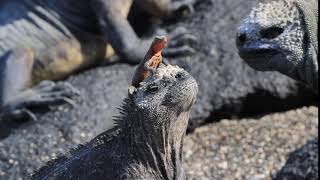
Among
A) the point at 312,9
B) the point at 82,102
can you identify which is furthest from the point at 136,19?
the point at 312,9

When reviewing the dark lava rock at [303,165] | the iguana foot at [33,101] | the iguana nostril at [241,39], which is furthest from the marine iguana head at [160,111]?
the iguana foot at [33,101]

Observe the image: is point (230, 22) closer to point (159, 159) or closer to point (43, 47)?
point (43, 47)

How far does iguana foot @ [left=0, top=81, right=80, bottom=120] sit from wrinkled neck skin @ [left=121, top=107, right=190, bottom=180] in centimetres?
252

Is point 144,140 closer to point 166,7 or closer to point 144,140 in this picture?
point 144,140

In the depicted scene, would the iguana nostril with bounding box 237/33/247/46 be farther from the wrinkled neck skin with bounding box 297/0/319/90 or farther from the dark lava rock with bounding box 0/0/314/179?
the dark lava rock with bounding box 0/0/314/179

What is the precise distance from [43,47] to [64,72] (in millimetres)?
233

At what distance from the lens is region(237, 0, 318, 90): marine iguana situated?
3297 mm

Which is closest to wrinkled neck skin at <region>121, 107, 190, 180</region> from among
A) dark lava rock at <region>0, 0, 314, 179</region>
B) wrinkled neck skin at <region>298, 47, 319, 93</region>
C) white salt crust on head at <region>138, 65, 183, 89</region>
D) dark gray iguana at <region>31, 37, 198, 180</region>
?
dark gray iguana at <region>31, 37, 198, 180</region>

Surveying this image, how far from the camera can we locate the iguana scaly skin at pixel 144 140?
3.10 m

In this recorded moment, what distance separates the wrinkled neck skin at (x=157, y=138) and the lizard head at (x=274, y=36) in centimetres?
37

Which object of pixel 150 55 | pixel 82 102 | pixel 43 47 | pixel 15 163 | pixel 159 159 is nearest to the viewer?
pixel 150 55

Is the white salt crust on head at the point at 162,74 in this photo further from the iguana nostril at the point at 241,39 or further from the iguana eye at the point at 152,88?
the iguana nostril at the point at 241,39

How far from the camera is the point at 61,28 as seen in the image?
6.29m

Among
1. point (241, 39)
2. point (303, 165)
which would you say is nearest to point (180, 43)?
point (303, 165)
